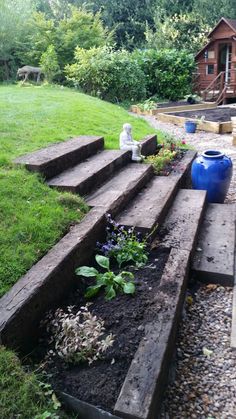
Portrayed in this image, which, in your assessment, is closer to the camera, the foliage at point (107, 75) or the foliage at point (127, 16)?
the foliage at point (107, 75)

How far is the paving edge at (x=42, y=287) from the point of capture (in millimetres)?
2162

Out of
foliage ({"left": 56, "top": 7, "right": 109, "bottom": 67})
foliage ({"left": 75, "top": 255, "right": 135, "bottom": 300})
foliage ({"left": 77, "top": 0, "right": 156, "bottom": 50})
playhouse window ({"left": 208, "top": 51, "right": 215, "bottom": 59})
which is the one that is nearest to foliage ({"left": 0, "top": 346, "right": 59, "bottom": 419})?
foliage ({"left": 75, "top": 255, "right": 135, "bottom": 300})

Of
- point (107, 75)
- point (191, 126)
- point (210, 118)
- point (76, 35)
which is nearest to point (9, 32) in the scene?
point (76, 35)

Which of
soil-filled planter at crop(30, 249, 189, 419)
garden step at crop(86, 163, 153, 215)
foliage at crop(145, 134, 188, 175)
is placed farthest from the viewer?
foliage at crop(145, 134, 188, 175)

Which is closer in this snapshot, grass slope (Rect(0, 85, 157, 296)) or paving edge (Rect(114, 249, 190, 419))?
paving edge (Rect(114, 249, 190, 419))

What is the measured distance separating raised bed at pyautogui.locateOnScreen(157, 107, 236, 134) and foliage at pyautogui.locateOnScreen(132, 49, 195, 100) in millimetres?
3642

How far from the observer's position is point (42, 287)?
2.40 meters

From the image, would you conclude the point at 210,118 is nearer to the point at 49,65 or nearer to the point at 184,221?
the point at 49,65

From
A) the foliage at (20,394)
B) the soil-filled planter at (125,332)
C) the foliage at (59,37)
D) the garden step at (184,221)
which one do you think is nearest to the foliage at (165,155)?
the garden step at (184,221)

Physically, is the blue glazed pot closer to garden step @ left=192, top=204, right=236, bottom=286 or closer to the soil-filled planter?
garden step @ left=192, top=204, right=236, bottom=286

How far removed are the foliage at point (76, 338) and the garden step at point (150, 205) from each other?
1.29 meters

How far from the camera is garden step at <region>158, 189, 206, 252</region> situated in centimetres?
351

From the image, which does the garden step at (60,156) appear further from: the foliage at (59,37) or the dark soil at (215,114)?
the foliage at (59,37)

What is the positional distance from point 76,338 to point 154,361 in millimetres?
470
